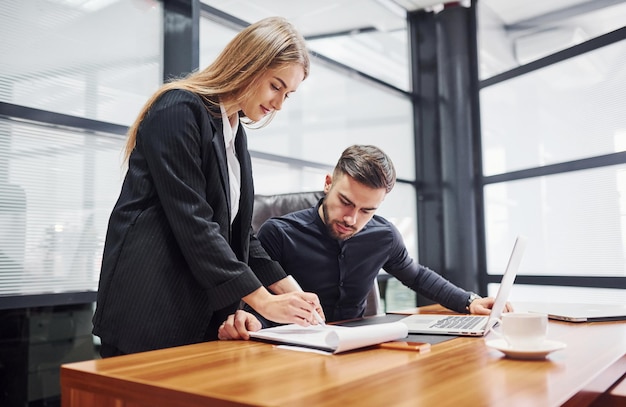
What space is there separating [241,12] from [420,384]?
2.64m

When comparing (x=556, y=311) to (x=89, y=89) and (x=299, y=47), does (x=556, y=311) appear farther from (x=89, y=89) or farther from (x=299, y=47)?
(x=89, y=89)

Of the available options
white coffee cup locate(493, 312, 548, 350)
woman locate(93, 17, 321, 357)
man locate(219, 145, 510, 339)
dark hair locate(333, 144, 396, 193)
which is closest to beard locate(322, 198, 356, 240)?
man locate(219, 145, 510, 339)

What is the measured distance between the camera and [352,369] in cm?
83

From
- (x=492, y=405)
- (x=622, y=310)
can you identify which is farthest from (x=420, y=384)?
(x=622, y=310)

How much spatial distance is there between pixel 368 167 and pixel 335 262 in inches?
14.3

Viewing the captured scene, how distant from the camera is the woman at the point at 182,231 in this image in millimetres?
1073

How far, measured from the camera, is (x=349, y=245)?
187 centimetres

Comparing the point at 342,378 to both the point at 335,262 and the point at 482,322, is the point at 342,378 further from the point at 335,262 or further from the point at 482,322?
the point at 335,262

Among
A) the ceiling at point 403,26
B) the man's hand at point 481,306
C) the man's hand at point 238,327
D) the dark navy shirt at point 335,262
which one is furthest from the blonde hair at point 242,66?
the ceiling at point 403,26

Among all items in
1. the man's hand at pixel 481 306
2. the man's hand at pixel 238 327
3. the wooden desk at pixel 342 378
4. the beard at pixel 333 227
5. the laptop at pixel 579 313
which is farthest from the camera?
the beard at pixel 333 227

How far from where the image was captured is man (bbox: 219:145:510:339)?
1728 millimetres

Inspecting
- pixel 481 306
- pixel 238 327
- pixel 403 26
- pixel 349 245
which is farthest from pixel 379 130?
pixel 238 327

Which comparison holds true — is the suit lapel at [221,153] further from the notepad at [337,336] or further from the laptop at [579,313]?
the laptop at [579,313]

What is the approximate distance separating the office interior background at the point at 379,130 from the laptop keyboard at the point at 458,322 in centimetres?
143
